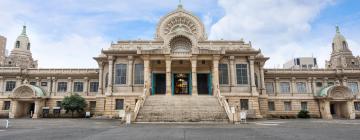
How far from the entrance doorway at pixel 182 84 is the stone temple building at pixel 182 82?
0.09 metres

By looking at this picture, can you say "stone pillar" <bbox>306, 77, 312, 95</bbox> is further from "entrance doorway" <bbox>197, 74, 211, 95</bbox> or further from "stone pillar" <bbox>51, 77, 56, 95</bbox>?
"stone pillar" <bbox>51, 77, 56, 95</bbox>

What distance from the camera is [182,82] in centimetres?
3781

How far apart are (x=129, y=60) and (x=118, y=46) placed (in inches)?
152

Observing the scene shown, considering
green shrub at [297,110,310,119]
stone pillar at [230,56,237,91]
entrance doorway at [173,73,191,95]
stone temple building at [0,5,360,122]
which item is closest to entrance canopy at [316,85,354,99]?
stone temple building at [0,5,360,122]

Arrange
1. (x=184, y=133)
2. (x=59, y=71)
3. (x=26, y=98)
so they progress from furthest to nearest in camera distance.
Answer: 1. (x=59, y=71)
2. (x=26, y=98)
3. (x=184, y=133)

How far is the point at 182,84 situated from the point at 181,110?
41.2ft

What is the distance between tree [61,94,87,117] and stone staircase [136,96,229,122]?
14933 mm

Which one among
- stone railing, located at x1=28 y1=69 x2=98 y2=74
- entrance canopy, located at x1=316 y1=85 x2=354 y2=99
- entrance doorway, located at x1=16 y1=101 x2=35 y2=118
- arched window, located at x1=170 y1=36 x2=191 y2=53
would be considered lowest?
entrance doorway, located at x1=16 y1=101 x2=35 y2=118

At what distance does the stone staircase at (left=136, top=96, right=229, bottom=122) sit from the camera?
23.5 m

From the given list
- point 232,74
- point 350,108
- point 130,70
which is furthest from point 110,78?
point 350,108

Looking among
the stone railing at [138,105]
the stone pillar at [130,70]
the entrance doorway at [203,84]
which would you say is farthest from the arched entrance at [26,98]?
the entrance doorway at [203,84]

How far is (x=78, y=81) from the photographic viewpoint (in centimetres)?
4316

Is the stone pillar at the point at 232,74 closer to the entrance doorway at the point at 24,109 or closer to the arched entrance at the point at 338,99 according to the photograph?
the arched entrance at the point at 338,99

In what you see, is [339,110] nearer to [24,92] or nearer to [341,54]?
[341,54]
